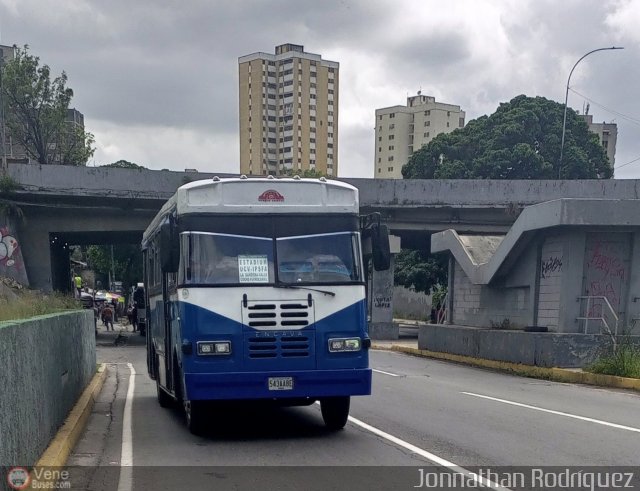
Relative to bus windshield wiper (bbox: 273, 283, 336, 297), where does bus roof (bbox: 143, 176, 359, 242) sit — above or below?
above

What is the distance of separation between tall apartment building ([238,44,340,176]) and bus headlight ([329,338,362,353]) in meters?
130

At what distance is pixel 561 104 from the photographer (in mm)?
58125

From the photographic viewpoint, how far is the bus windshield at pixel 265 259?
9.38 meters

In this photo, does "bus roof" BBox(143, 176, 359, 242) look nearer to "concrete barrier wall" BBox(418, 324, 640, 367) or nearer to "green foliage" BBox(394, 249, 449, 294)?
"concrete barrier wall" BBox(418, 324, 640, 367)

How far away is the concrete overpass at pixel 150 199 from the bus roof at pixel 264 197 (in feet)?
73.5

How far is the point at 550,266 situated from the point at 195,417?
42.5 ft

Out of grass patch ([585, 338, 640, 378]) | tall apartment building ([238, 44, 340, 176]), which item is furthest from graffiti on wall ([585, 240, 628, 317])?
tall apartment building ([238, 44, 340, 176])

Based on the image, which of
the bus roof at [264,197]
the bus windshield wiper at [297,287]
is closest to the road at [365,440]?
the bus windshield wiper at [297,287]

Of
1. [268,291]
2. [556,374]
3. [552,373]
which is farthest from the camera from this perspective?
[552,373]

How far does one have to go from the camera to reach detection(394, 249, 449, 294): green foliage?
50.6 metres

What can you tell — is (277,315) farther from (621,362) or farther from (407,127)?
(407,127)

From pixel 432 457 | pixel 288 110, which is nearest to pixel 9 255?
pixel 432 457

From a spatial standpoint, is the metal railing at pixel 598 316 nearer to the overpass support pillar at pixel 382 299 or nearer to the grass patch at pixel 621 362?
the grass patch at pixel 621 362

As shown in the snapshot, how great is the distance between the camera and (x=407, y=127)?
141625 millimetres
